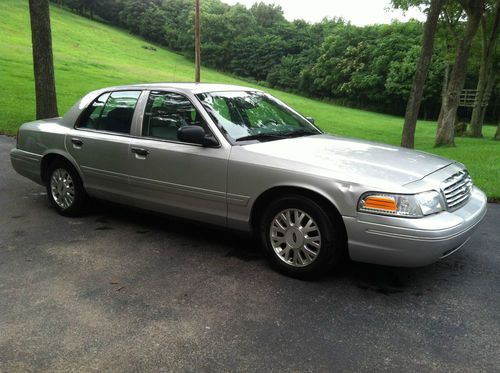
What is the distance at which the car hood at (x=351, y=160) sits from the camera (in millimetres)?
3582

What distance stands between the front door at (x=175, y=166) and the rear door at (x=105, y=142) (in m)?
0.18

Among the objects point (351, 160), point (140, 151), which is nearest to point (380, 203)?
point (351, 160)

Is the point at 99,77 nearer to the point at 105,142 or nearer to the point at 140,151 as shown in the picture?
the point at 105,142

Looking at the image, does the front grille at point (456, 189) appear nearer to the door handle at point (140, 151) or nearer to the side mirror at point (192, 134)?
the side mirror at point (192, 134)

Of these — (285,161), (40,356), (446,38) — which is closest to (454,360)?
(285,161)

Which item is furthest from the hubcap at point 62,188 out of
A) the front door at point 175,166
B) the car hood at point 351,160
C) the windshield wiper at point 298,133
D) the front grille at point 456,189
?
the front grille at point 456,189

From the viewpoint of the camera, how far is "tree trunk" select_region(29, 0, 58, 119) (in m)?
10.1

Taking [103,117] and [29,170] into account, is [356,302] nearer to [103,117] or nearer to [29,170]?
[103,117]

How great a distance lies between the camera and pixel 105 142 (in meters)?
4.93

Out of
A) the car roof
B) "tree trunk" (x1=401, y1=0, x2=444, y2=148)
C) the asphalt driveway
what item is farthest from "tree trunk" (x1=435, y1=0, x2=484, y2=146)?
the car roof

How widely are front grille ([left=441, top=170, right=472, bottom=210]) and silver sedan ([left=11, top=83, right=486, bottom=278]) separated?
2 cm

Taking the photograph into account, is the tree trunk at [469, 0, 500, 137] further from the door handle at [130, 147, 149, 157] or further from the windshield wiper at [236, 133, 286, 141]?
the door handle at [130, 147, 149, 157]

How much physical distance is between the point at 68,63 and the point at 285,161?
38.1 meters

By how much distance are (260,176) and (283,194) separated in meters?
0.25
